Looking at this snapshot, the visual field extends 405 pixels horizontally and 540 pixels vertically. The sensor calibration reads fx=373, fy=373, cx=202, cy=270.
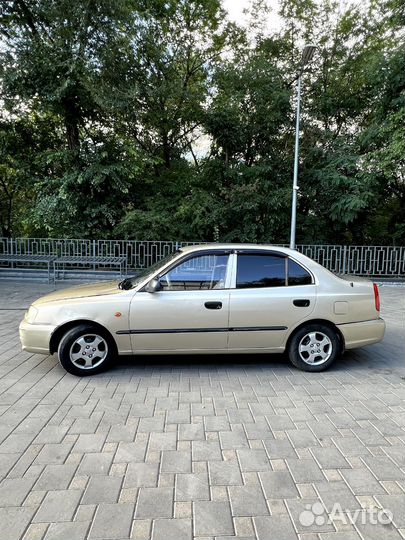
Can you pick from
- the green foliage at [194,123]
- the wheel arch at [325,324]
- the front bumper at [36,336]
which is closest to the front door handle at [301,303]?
the wheel arch at [325,324]

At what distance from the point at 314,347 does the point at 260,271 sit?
1.16m

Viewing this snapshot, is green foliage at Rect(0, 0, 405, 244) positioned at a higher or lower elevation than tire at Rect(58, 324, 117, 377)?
higher

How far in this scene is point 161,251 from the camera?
13.3m

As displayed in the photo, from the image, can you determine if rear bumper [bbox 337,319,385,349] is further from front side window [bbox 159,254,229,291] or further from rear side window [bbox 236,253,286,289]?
front side window [bbox 159,254,229,291]

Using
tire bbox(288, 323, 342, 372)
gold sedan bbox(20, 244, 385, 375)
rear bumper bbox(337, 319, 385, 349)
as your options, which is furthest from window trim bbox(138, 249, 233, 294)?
rear bumper bbox(337, 319, 385, 349)

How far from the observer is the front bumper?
14.4 ft

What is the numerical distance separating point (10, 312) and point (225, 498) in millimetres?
6972

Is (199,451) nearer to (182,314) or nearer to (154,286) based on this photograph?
(182,314)

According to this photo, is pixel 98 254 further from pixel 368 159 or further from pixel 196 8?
pixel 196 8

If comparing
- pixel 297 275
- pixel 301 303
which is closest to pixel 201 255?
pixel 297 275

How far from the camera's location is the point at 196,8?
15.6 meters

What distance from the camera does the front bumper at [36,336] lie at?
4386 mm

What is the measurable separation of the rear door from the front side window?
21cm

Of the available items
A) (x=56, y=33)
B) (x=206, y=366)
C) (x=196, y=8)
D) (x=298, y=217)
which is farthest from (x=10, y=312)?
(x=196, y=8)
